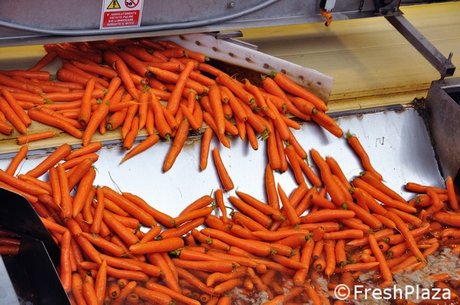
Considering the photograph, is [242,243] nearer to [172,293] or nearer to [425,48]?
[172,293]

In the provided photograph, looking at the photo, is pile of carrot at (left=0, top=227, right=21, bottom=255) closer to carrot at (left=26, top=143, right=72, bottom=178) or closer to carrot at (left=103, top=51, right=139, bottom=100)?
carrot at (left=26, top=143, right=72, bottom=178)

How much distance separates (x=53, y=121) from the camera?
333 centimetres

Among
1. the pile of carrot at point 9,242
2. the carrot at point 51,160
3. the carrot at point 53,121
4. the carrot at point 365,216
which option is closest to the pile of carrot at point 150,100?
the carrot at point 53,121

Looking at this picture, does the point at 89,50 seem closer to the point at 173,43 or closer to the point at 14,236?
the point at 173,43

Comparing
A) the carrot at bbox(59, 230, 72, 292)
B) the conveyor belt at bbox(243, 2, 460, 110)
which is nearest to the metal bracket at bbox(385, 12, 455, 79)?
the conveyor belt at bbox(243, 2, 460, 110)

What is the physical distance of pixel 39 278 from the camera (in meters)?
Answer: 2.62

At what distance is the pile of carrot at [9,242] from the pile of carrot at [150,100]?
588 millimetres

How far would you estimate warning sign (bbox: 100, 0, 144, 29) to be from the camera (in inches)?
131

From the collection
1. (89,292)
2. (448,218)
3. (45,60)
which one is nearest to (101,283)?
(89,292)

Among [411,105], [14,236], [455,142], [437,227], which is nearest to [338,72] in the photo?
[411,105]

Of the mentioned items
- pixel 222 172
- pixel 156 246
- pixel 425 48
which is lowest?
pixel 156 246

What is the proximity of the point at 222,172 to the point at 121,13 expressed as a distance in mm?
855

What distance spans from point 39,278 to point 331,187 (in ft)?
4.78

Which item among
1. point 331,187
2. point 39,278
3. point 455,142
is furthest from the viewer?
point 455,142
